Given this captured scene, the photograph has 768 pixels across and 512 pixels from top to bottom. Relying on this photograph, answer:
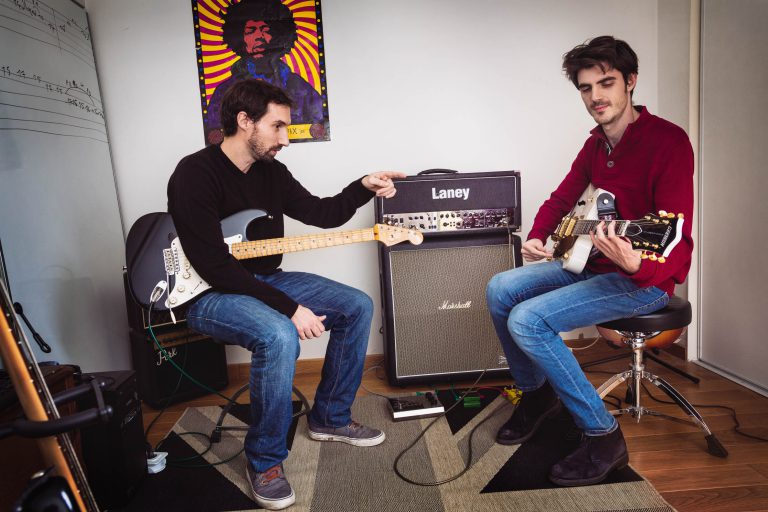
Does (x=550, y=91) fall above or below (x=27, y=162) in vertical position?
above

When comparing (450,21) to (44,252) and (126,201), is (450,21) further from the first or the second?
(44,252)

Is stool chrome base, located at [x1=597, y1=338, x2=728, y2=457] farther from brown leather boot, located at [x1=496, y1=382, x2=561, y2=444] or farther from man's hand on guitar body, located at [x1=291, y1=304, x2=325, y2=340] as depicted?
man's hand on guitar body, located at [x1=291, y1=304, x2=325, y2=340]

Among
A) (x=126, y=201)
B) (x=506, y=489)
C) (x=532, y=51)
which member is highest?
(x=532, y=51)

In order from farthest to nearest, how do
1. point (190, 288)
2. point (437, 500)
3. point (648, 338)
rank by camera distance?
point (648, 338)
point (190, 288)
point (437, 500)

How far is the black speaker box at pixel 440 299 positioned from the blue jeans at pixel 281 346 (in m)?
0.31

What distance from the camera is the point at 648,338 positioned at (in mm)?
1714

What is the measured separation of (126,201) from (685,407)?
8.57 feet

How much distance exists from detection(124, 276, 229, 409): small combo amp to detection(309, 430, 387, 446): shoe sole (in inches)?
25.8

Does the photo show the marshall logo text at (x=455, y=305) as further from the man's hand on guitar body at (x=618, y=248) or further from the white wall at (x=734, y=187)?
the white wall at (x=734, y=187)

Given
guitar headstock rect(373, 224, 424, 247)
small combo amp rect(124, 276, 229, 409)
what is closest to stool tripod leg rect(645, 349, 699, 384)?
guitar headstock rect(373, 224, 424, 247)

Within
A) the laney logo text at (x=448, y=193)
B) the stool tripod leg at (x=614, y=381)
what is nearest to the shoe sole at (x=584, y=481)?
the stool tripod leg at (x=614, y=381)

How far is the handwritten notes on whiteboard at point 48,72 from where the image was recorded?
172 centimetres

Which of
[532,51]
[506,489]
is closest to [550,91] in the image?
[532,51]

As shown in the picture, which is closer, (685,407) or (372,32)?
(685,407)
